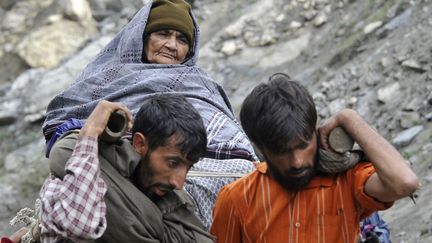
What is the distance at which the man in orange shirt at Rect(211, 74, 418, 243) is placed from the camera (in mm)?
2553

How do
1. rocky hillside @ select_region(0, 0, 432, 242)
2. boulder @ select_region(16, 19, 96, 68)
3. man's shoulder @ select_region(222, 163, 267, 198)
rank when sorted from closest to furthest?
1. man's shoulder @ select_region(222, 163, 267, 198)
2. rocky hillside @ select_region(0, 0, 432, 242)
3. boulder @ select_region(16, 19, 96, 68)

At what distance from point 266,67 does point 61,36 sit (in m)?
4.33

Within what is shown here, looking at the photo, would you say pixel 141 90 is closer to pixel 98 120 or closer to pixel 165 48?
pixel 165 48

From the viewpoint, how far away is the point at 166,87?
13.3ft

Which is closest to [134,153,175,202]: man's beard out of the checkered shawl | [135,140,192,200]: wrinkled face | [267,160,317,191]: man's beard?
[135,140,192,200]: wrinkled face

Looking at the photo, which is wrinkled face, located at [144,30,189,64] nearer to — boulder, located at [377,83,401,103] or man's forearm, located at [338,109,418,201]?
man's forearm, located at [338,109,418,201]

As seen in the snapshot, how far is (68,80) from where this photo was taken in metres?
11.7

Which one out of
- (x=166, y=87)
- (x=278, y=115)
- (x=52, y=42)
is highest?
(x=278, y=115)

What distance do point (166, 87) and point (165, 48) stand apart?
31 centimetres

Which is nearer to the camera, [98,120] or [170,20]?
[98,120]

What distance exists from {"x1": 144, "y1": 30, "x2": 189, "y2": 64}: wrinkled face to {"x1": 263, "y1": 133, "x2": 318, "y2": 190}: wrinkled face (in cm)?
168

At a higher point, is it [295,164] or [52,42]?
[295,164]

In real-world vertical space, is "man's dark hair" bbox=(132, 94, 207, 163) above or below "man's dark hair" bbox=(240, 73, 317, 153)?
below

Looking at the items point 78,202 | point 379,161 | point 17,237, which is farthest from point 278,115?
point 17,237
